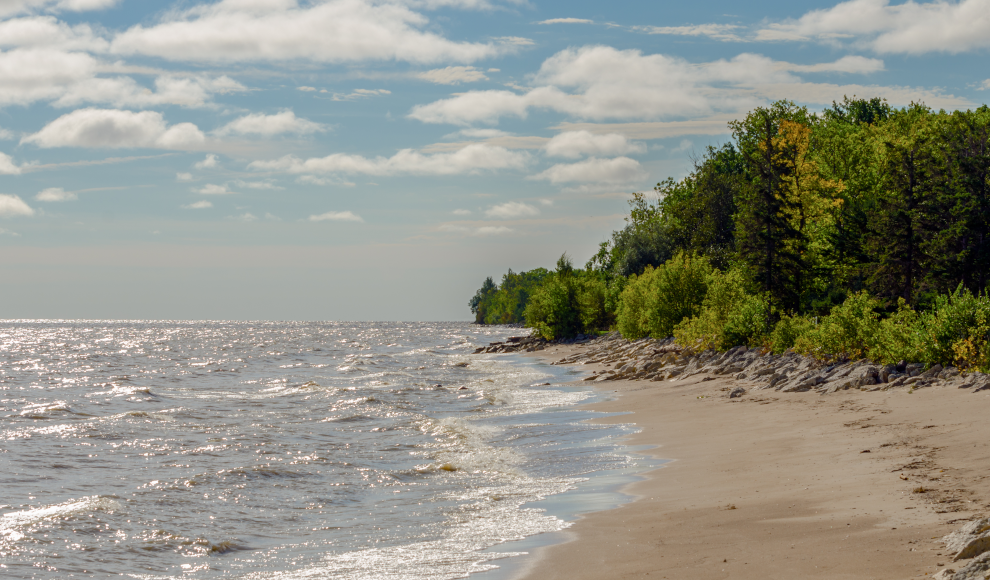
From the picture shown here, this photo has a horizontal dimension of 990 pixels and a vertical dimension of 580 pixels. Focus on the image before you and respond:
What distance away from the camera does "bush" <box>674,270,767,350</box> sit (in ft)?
129

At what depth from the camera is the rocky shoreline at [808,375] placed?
8.05 meters

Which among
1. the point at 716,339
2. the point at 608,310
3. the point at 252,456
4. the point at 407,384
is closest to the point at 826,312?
the point at 716,339

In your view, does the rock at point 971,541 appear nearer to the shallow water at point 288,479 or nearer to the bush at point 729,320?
the shallow water at point 288,479

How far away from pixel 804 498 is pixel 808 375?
1648cm

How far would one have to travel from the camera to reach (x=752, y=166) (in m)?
49.9

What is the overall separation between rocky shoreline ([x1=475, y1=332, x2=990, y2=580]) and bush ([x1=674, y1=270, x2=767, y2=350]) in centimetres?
99

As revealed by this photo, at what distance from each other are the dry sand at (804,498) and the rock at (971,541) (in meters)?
0.20

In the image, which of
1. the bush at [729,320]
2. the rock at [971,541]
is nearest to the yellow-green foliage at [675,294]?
the bush at [729,320]

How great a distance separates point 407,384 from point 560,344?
4059cm

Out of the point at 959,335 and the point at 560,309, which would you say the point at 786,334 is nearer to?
the point at 959,335

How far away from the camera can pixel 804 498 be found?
496 inches

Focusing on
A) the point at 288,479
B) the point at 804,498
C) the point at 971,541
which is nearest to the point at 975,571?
the point at 971,541

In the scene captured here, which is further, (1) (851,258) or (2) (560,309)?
(2) (560,309)

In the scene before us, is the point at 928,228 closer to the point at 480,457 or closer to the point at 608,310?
the point at 480,457
